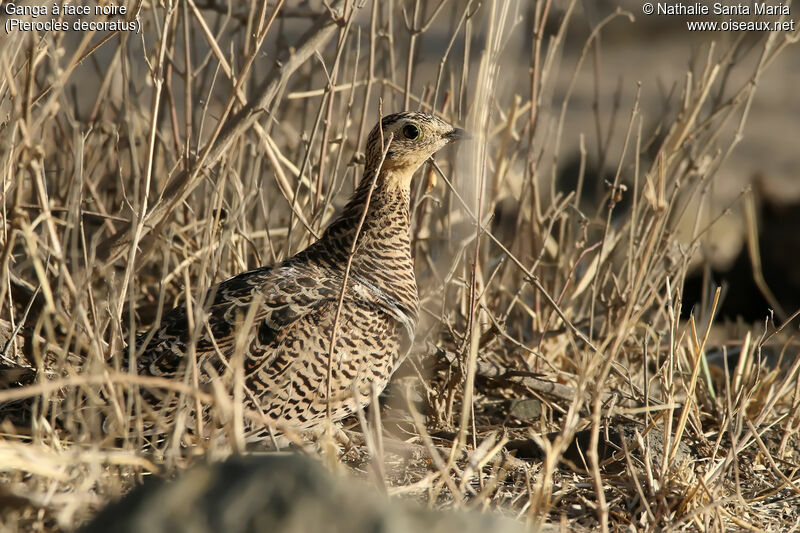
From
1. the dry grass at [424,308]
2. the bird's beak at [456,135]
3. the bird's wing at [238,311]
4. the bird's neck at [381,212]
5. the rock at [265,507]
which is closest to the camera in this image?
the rock at [265,507]

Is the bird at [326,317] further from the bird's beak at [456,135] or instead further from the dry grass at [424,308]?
the dry grass at [424,308]

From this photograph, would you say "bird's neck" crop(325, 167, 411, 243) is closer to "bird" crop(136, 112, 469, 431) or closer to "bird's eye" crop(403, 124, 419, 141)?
"bird" crop(136, 112, 469, 431)

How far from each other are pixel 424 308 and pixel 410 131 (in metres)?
0.77

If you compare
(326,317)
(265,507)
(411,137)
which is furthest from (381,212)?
(265,507)

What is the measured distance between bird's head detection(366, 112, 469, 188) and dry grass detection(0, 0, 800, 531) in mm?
118

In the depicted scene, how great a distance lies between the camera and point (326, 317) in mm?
3111

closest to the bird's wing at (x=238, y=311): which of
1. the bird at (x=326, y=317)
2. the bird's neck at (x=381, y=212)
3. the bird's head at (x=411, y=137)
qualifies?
the bird at (x=326, y=317)

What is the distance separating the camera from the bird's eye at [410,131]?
11.0ft

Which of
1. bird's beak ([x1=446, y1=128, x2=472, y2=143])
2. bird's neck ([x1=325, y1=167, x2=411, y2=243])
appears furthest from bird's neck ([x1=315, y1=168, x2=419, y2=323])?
bird's beak ([x1=446, y1=128, x2=472, y2=143])

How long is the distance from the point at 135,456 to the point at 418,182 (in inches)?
88.4

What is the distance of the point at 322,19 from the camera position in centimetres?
325

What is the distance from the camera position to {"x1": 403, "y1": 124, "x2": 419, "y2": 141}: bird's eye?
337 cm

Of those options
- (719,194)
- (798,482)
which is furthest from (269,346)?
(719,194)

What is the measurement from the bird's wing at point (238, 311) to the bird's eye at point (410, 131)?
65cm
